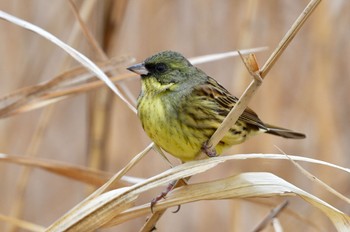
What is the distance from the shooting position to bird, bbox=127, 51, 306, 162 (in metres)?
1.87

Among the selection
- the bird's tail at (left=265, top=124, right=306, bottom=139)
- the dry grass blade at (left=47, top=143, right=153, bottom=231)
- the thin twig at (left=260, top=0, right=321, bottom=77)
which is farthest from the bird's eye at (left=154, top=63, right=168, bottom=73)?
the thin twig at (left=260, top=0, right=321, bottom=77)

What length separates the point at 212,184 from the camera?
150 centimetres

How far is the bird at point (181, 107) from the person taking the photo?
1.87 metres

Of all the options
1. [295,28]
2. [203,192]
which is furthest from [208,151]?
[295,28]

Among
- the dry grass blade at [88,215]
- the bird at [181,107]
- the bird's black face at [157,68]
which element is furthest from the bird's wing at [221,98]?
the dry grass blade at [88,215]

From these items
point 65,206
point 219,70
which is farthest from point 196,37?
point 65,206

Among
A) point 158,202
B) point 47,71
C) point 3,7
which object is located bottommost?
point 158,202

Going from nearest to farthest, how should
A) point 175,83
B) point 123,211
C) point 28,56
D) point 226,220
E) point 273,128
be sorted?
point 123,211
point 175,83
point 273,128
point 28,56
point 226,220

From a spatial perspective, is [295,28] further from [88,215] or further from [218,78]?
[218,78]

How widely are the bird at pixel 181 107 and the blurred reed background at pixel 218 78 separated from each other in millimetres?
400

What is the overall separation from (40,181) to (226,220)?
3.76 ft

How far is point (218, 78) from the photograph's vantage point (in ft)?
10.6

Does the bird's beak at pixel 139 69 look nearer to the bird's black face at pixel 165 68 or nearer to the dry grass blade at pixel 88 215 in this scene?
the bird's black face at pixel 165 68

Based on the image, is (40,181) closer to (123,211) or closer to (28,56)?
(28,56)
